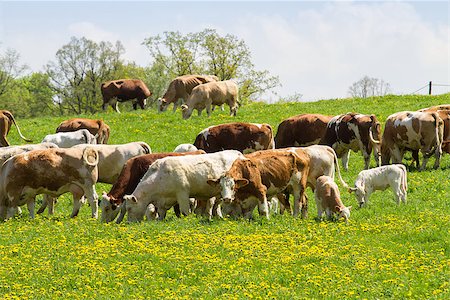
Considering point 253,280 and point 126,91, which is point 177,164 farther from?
point 126,91

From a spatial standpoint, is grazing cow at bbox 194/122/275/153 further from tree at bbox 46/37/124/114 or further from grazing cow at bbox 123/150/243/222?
tree at bbox 46/37/124/114

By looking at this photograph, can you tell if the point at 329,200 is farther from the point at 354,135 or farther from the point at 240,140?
the point at 354,135

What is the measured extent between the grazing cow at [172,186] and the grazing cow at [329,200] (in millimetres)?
2587

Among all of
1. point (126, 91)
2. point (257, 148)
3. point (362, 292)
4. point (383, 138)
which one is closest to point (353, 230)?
point (362, 292)

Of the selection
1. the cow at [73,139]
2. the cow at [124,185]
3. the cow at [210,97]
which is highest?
the cow at [210,97]

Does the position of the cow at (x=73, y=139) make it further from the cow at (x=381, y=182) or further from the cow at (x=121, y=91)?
the cow at (x=121, y=91)

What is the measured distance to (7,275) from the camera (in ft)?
45.9

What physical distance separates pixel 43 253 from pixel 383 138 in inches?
708

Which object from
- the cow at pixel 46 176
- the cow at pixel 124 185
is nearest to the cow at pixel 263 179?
the cow at pixel 124 185

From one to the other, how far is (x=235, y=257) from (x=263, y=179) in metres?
5.02

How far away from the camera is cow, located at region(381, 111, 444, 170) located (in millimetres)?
28859

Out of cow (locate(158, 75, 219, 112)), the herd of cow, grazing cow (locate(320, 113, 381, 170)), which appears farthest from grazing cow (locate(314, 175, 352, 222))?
cow (locate(158, 75, 219, 112))

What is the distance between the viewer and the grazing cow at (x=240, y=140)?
93.5 ft

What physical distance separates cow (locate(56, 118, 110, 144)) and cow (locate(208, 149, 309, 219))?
13259 mm
